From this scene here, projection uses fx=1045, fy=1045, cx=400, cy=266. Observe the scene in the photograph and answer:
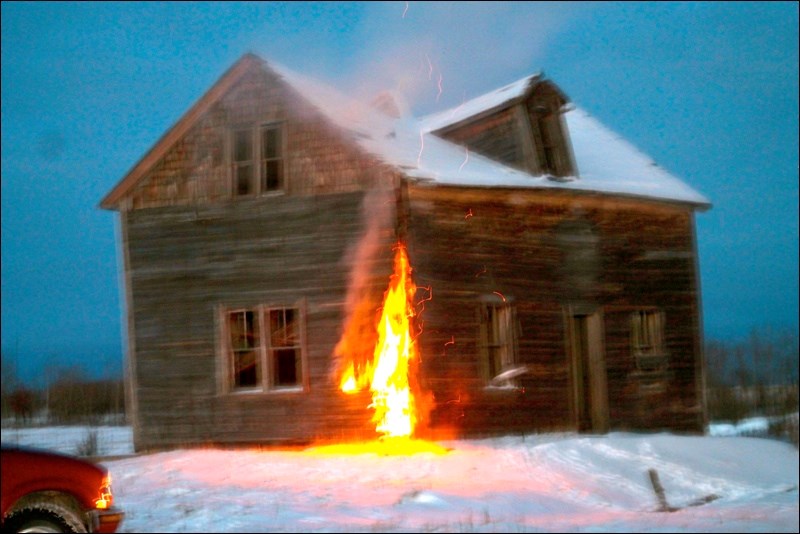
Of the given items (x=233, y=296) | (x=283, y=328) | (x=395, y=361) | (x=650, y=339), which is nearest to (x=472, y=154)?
(x=650, y=339)

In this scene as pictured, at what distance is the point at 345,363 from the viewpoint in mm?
17859

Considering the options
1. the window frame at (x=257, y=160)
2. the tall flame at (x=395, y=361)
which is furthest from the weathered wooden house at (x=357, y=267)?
the tall flame at (x=395, y=361)

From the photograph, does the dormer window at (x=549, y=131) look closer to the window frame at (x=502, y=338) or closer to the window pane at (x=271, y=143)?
the window frame at (x=502, y=338)

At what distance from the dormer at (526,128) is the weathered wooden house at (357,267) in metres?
0.04

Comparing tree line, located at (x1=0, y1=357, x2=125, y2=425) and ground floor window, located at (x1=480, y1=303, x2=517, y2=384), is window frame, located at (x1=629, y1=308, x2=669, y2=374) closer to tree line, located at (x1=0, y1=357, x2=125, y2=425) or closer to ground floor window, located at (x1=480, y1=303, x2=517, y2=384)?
ground floor window, located at (x1=480, y1=303, x2=517, y2=384)

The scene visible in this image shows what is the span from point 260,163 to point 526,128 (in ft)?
17.5

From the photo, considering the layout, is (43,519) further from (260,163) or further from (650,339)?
(650,339)

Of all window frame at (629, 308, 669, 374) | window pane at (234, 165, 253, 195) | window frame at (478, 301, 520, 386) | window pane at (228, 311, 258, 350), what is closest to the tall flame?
window frame at (478, 301, 520, 386)

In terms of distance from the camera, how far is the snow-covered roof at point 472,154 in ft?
60.3

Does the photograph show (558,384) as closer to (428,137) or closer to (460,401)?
(460,401)

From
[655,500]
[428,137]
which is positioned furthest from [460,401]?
[428,137]

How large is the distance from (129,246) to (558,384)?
842 cm

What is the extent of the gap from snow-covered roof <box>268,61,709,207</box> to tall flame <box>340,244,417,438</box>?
1.83m

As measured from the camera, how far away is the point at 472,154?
21156mm
